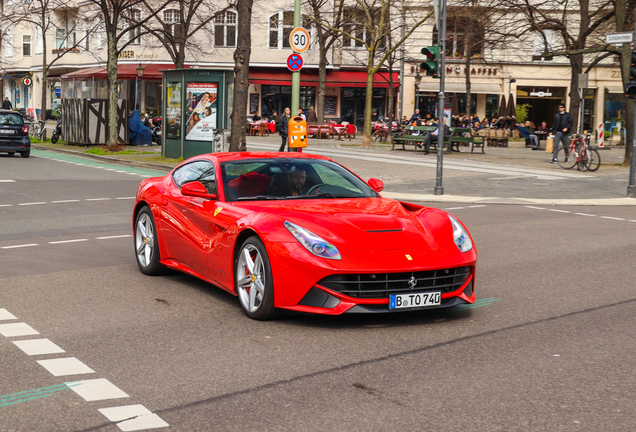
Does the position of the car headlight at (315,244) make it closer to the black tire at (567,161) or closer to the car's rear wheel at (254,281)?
the car's rear wheel at (254,281)

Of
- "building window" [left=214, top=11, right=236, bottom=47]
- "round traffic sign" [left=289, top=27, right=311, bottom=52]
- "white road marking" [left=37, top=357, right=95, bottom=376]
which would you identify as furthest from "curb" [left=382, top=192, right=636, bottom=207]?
"building window" [left=214, top=11, right=236, bottom=47]

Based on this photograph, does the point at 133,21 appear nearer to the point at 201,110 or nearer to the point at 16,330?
the point at 201,110

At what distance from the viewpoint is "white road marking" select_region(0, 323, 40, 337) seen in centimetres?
622

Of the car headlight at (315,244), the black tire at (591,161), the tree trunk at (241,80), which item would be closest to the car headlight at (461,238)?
the car headlight at (315,244)

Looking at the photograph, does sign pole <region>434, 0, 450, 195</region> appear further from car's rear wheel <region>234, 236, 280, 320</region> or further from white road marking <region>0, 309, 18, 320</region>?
white road marking <region>0, 309, 18, 320</region>

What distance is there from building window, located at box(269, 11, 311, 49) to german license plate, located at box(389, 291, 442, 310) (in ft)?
170

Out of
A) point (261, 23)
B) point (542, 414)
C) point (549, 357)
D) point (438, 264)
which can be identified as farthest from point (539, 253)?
point (261, 23)

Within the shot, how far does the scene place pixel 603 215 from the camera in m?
15.3

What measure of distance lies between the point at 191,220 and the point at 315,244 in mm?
1861

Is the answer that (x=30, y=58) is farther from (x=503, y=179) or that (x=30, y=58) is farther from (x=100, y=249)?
(x=100, y=249)

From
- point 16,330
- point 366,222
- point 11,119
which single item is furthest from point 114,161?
point 366,222

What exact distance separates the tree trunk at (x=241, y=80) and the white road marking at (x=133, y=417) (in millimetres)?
19676

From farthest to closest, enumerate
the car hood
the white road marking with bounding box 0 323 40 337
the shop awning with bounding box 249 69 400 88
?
the shop awning with bounding box 249 69 400 88
the car hood
the white road marking with bounding box 0 323 40 337

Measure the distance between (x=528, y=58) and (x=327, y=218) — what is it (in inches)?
2064
